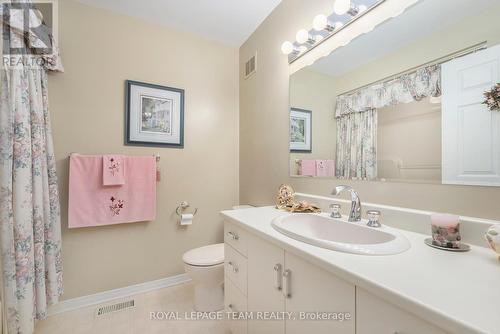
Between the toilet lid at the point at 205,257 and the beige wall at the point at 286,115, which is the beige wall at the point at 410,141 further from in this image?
the toilet lid at the point at 205,257

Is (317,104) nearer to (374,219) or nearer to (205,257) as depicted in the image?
(374,219)

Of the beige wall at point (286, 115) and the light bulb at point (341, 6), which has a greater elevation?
the light bulb at point (341, 6)

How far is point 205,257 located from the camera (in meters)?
1.59

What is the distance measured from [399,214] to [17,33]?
222 centimetres

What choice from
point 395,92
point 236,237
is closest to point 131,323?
point 236,237

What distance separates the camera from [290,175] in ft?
5.33

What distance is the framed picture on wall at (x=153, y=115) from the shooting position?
1.82 meters

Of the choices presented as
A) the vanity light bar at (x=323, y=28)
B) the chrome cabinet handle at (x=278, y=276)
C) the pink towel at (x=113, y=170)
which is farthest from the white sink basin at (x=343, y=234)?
the pink towel at (x=113, y=170)

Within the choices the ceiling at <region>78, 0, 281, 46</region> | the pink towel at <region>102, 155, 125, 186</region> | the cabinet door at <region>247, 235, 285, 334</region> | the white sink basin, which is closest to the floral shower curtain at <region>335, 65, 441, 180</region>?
the white sink basin

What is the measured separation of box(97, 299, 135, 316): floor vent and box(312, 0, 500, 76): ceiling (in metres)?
2.21

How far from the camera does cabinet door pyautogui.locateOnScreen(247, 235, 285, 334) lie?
87cm

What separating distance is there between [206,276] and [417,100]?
5.17 feet

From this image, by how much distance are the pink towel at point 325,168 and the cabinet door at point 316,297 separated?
67 cm

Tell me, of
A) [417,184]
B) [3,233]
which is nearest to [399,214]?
[417,184]
